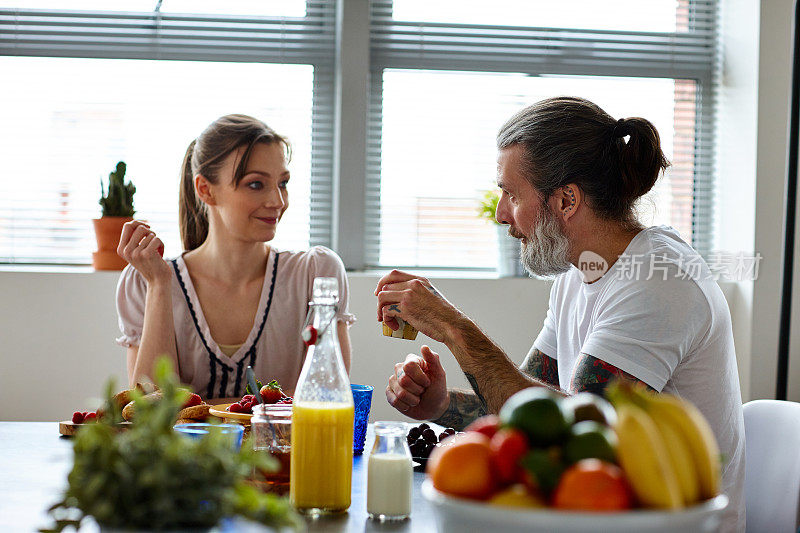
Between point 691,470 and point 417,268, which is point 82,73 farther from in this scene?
point 691,470

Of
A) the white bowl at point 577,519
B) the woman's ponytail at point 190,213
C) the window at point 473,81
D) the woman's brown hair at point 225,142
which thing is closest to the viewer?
the white bowl at point 577,519

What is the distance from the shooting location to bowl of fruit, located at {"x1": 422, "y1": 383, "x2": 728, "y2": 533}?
65 cm

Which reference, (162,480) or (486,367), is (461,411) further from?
(162,480)

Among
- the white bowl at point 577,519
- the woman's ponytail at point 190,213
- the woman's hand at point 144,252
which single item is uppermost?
the woman's ponytail at point 190,213

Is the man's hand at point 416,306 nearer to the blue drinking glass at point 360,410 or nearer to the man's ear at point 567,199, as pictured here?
the blue drinking glass at point 360,410

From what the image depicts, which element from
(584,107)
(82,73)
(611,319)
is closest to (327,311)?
(611,319)

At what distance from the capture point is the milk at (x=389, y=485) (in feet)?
3.40

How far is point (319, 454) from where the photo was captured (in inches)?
40.1

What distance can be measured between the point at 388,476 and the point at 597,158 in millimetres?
1023

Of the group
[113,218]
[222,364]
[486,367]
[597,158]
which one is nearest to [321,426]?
[486,367]

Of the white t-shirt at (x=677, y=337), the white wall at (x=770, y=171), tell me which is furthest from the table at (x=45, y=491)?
the white wall at (x=770, y=171)

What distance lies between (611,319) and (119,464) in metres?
1.10

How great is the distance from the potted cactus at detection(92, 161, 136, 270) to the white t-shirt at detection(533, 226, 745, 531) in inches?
70.9

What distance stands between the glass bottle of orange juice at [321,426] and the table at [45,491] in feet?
0.12
